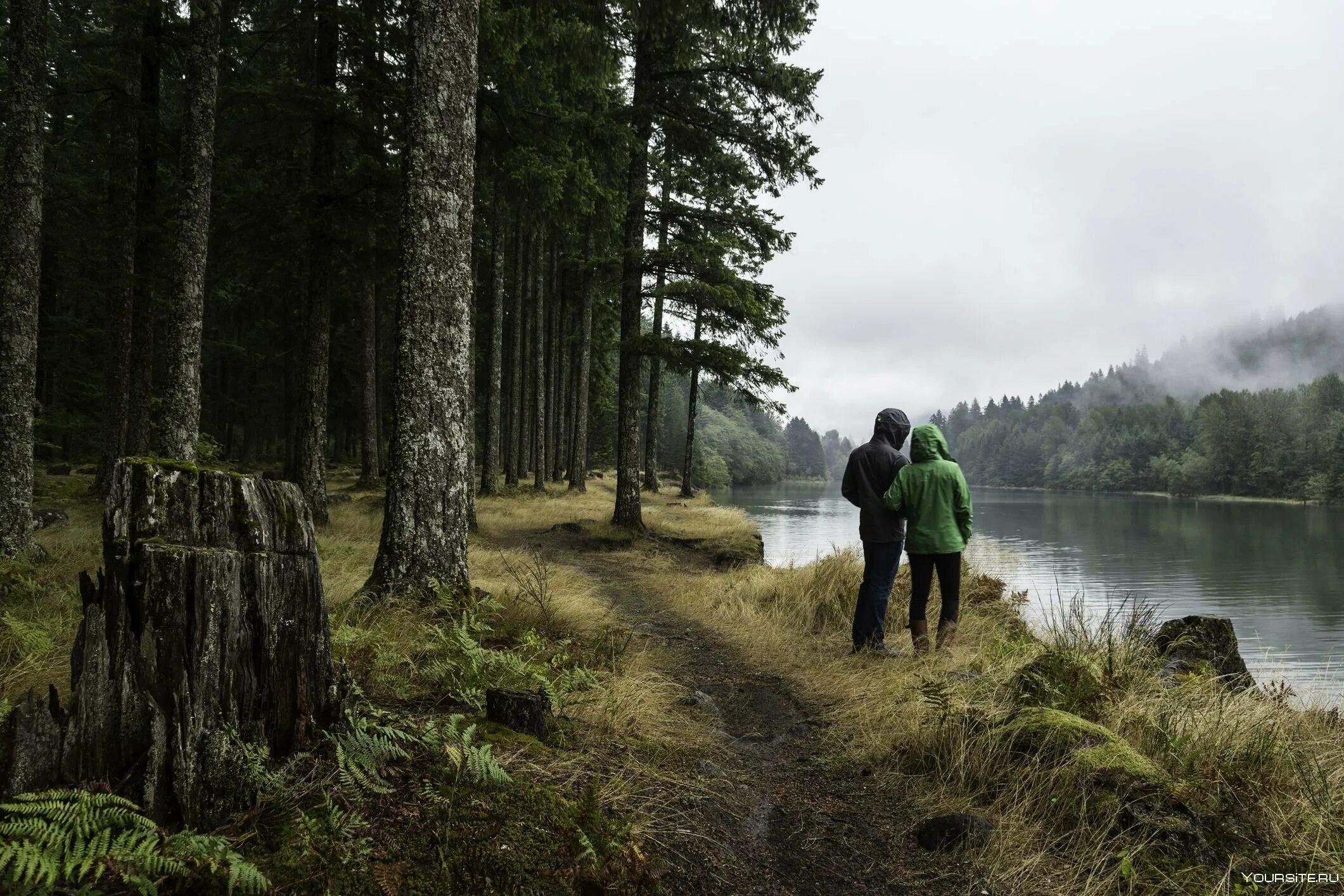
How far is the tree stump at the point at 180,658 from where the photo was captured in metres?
1.95

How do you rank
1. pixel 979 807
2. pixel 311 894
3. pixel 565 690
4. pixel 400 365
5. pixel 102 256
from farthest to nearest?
pixel 102 256 < pixel 400 365 < pixel 565 690 < pixel 979 807 < pixel 311 894

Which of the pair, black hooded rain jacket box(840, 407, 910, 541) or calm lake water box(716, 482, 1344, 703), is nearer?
black hooded rain jacket box(840, 407, 910, 541)

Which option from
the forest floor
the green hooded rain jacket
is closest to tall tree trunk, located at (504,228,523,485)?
the green hooded rain jacket

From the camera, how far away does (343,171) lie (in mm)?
15188

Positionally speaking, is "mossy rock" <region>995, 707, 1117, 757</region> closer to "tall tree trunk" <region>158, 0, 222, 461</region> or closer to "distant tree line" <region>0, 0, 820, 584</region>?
"distant tree line" <region>0, 0, 820, 584</region>

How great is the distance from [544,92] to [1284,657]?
49.5 feet

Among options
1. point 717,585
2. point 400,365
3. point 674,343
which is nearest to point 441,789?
point 400,365

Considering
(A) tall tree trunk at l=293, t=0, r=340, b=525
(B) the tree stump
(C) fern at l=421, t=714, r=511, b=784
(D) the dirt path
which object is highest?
(A) tall tree trunk at l=293, t=0, r=340, b=525

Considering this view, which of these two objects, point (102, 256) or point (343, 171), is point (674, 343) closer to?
point (343, 171)

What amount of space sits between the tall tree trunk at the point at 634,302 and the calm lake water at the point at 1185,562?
3803mm

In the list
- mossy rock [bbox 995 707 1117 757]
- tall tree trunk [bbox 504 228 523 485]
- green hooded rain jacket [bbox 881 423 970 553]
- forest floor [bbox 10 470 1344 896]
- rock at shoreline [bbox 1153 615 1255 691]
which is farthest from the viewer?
tall tree trunk [bbox 504 228 523 485]

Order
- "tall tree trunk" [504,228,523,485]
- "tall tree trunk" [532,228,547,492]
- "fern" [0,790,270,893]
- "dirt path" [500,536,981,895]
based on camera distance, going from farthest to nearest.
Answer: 1. "tall tree trunk" [504,228,523,485]
2. "tall tree trunk" [532,228,547,492]
3. "dirt path" [500,536,981,895]
4. "fern" [0,790,270,893]

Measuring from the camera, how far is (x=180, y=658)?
6.79 ft

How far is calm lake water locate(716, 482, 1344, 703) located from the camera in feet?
37.5
